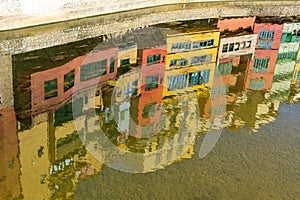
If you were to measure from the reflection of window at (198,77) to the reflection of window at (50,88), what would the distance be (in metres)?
5.57

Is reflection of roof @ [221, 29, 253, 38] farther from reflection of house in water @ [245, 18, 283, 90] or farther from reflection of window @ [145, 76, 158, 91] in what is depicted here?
reflection of window @ [145, 76, 158, 91]

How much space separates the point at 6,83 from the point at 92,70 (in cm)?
364

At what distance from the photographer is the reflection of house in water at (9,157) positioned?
38.0 feet

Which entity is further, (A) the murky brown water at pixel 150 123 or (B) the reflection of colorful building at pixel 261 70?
(B) the reflection of colorful building at pixel 261 70

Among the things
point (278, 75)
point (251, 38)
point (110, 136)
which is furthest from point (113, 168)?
point (251, 38)

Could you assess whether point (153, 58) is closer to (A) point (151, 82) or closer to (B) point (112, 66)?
(B) point (112, 66)

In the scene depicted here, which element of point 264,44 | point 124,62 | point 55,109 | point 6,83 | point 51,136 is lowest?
point 51,136

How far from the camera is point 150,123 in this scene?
15.6 meters

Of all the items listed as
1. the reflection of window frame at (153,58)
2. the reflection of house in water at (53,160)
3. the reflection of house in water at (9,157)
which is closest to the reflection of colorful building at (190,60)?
the reflection of window frame at (153,58)

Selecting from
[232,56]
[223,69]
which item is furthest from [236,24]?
[223,69]

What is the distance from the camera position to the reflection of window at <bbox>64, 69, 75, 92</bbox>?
1778 cm

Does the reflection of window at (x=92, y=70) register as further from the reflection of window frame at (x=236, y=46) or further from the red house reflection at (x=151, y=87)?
the reflection of window frame at (x=236, y=46)

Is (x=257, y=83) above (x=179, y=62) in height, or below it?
below

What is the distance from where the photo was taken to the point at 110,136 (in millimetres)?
14445
